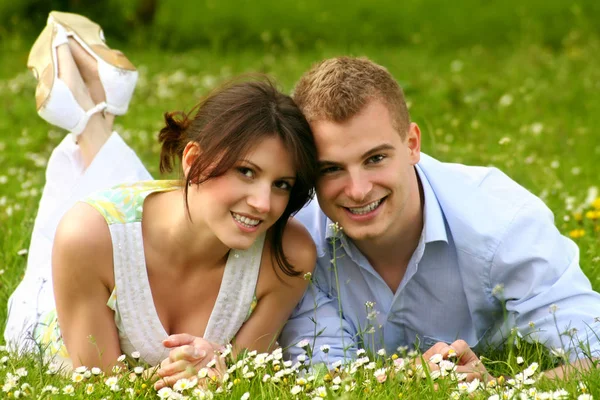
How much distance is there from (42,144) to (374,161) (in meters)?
4.87

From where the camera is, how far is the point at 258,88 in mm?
3566

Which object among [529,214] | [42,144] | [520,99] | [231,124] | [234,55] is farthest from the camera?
[234,55]

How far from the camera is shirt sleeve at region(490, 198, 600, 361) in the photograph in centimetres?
352

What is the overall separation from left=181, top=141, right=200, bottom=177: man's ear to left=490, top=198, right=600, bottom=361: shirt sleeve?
4.14 ft

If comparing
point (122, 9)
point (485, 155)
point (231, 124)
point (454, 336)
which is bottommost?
point (454, 336)

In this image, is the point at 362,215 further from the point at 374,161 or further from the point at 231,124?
the point at 231,124

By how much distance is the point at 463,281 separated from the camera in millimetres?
3773

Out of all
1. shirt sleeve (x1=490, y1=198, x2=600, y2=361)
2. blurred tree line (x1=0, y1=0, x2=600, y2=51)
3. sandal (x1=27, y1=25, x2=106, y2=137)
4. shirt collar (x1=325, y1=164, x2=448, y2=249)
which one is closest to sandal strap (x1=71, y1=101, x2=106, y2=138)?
sandal (x1=27, y1=25, x2=106, y2=137)

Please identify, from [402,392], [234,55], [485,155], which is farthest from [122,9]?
[402,392]

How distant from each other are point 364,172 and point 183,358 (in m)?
0.99

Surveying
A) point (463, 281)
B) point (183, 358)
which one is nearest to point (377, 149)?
point (463, 281)

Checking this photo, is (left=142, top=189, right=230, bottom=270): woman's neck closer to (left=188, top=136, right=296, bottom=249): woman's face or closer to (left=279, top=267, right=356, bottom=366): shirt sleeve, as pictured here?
(left=188, top=136, right=296, bottom=249): woman's face

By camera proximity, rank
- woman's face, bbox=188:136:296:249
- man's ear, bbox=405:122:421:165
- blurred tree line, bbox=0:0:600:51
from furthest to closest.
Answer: blurred tree line, bbox=0:0:600:51 → man's ear, bbox=405:122:421:165 → woman's face, bbox=188:136:296:249

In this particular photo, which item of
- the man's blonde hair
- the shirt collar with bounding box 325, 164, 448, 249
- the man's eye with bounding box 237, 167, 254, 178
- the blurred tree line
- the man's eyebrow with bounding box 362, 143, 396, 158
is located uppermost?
the blurred tree line
